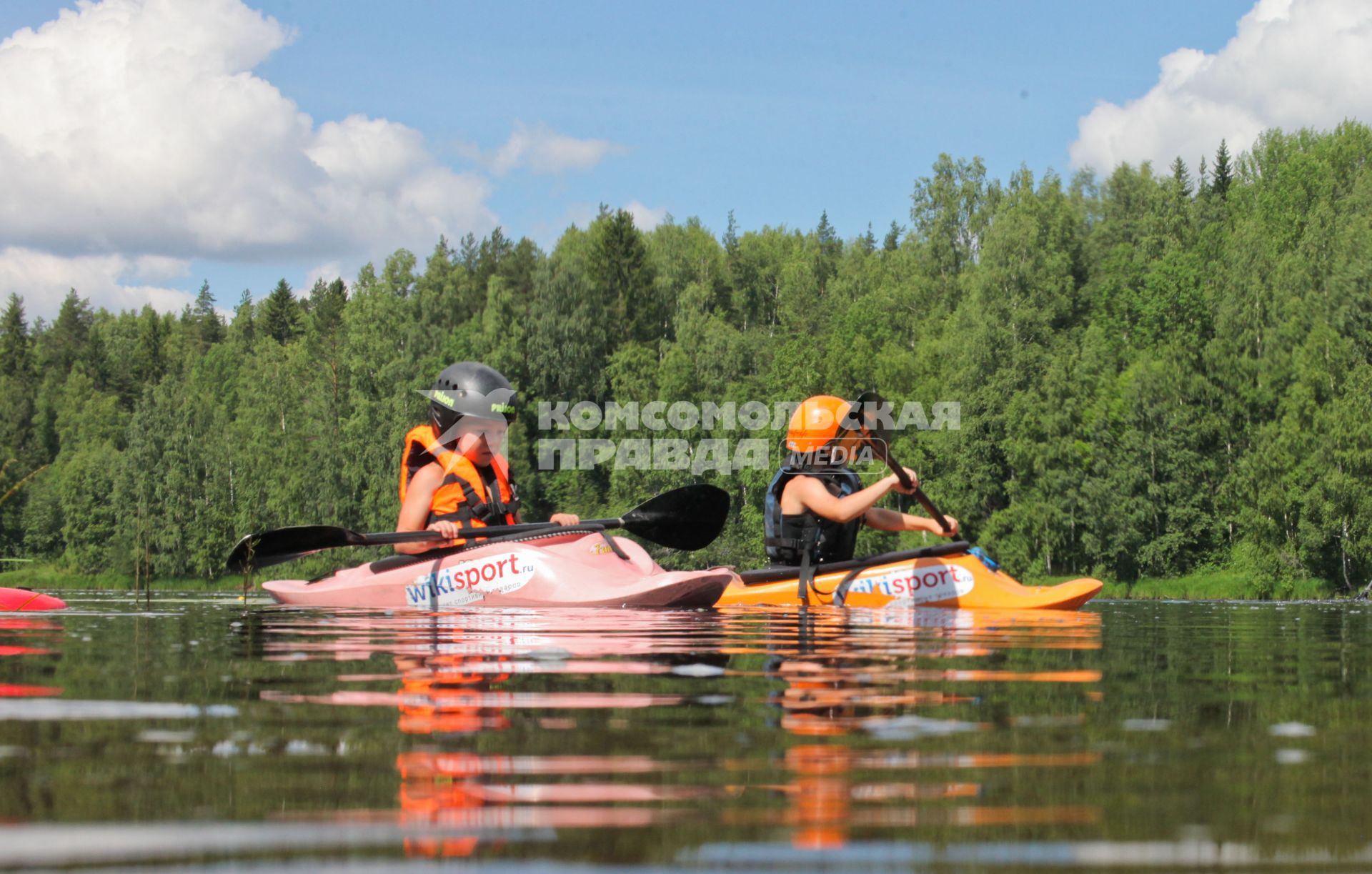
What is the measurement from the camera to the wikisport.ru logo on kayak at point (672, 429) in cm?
4694

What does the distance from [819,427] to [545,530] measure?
2348mm

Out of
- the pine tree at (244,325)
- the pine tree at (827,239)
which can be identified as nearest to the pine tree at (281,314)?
the pine tree at (244,325)

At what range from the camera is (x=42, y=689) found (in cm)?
467

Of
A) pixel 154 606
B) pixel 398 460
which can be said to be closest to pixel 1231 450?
pixel 398 460

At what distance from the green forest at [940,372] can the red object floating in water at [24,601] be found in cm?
3018

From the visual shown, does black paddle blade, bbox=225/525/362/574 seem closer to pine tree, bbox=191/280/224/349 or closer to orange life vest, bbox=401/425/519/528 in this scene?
orange life vest, bbox=401/425/519/528

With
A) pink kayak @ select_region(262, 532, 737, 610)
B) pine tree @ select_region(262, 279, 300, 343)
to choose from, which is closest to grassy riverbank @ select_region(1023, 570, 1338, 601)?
pink kayak @ select_region(262, 532, 737, 610)

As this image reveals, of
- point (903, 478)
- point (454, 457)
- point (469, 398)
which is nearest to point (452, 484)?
point (454, 457)

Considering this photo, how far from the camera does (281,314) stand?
296ft

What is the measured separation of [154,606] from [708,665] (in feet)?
33.5

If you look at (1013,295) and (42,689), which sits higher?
(1013,295)

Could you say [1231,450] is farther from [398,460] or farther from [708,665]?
[708,665]

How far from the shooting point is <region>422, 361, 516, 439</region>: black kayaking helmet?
11.3 m

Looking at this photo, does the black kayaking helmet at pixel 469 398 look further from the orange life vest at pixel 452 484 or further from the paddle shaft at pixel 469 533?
the paddle shaft at pixel 469 533
